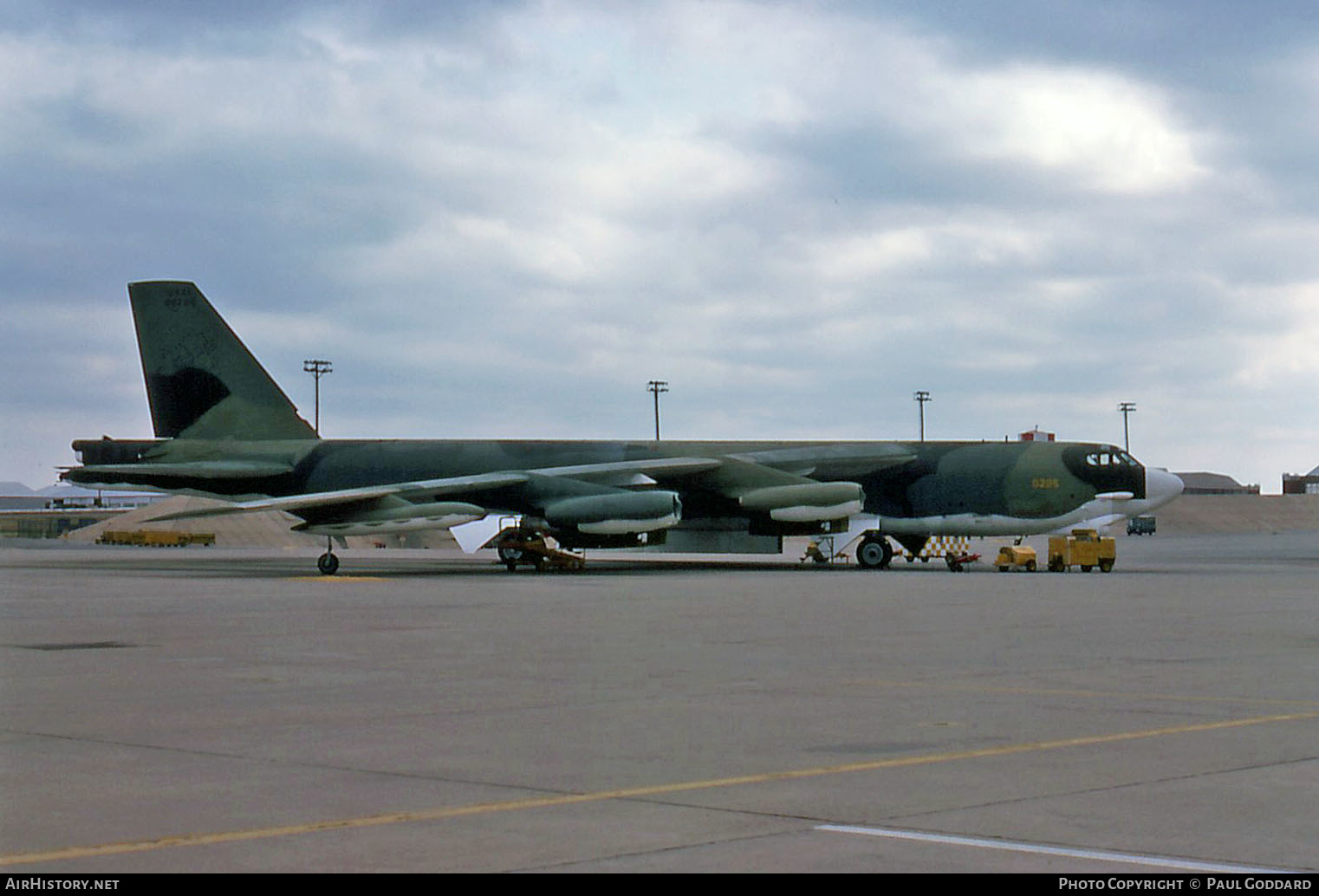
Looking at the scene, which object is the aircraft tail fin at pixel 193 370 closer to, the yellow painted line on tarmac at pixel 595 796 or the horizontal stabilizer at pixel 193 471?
the horizontal stabilizer at pixel 193 471

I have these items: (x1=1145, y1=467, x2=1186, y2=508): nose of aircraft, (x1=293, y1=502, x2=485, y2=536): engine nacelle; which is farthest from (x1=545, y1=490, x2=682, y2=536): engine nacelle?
(x1=1145, y1=467, x2=1186, y2=508): nose of aircraft

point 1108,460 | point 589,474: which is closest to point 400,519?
point 589,474

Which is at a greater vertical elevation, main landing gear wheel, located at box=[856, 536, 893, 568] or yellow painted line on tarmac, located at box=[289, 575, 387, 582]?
main landing gear wheel, located at box=[856, 536, 893, 568]

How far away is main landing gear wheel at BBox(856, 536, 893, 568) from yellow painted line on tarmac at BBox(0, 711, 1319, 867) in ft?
111

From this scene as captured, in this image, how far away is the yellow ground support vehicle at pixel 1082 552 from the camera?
141 feet

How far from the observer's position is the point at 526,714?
12289mm

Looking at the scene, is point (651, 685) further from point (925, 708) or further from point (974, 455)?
point (974, 455)

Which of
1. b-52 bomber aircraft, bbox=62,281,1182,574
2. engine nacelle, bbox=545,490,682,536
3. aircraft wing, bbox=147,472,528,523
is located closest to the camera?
aircraft wing, bbox=147,472,528,523

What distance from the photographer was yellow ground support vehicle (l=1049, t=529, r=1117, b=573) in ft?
141

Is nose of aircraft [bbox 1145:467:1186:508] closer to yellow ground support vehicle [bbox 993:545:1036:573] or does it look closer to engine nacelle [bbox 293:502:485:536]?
yellow ground support vehicle [bbox 993:545:1036:573]

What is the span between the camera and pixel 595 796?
28.0ft

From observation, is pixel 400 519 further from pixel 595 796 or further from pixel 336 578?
pixel 595 796

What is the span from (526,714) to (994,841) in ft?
18.7
